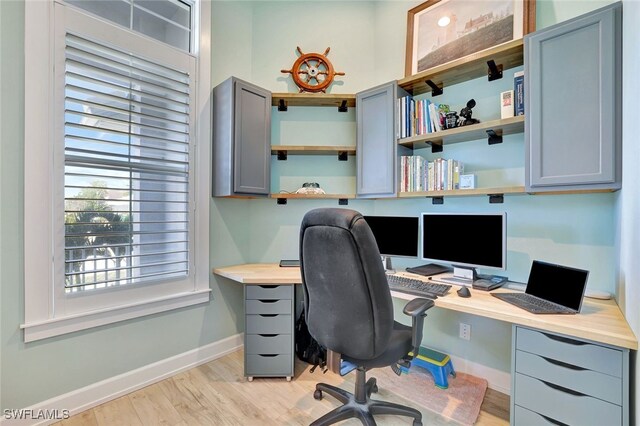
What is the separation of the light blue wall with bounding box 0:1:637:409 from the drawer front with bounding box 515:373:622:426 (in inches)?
25.8

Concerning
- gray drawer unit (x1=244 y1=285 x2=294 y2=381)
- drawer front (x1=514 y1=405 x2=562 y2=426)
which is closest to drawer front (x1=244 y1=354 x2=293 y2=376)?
→ gray drawer unit (x1=244 y1=285 x2=294 y2=381)

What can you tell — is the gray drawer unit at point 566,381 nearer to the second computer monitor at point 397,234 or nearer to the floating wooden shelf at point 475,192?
the floating wooden shelf at point 475,192

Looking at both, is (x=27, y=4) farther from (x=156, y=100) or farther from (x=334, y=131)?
(x=334, y=131)

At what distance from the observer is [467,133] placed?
201 cm

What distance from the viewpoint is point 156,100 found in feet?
6.92

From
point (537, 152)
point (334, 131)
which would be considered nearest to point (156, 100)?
point (334, 131)

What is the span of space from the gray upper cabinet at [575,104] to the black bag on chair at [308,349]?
1.83 m

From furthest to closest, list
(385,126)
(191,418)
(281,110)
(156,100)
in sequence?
(281,110) < (385,126) < (156,100) < (191,418)

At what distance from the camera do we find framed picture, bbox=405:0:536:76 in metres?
1.94

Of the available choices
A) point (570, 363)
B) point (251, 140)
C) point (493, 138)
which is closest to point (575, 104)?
point (493, 138)

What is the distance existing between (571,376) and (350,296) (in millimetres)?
1000

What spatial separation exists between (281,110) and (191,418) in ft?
7.92

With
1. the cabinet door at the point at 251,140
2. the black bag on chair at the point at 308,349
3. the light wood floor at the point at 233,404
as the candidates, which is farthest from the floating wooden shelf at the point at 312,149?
the light wood floor at the point at 233,404

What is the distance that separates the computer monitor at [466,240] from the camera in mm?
1815
